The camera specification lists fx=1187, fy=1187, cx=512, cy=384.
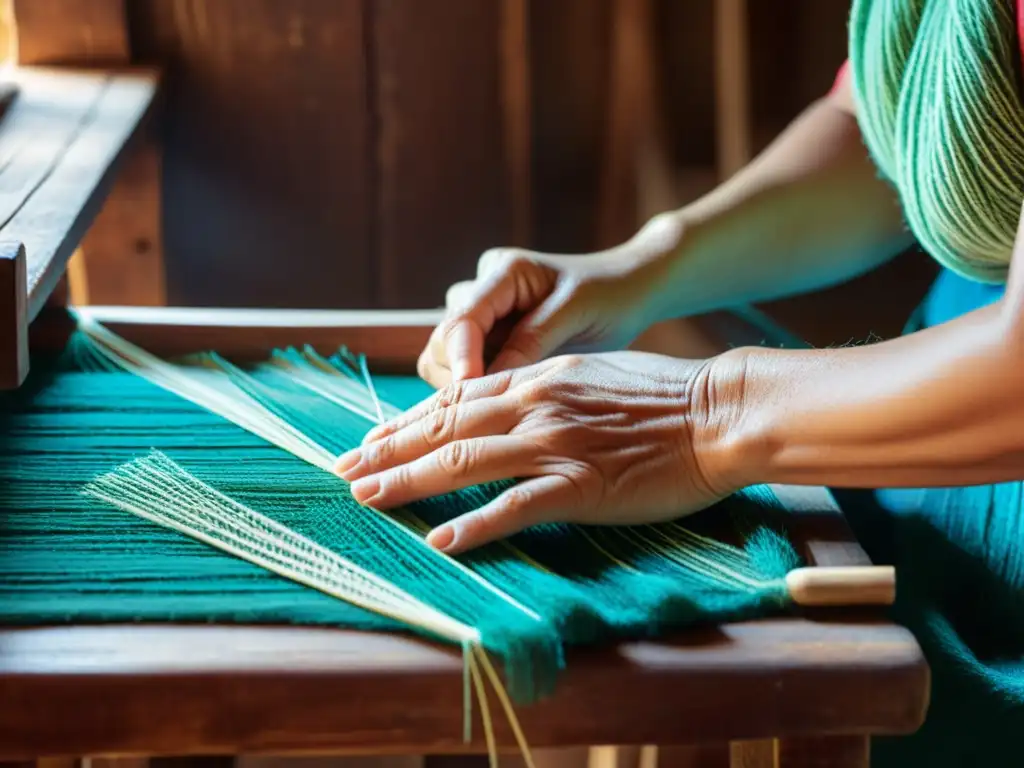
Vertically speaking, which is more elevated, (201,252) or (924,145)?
(924,145)

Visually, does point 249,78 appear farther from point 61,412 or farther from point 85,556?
point 85,556

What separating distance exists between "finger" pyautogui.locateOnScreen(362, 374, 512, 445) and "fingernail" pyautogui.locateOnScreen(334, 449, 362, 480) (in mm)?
15

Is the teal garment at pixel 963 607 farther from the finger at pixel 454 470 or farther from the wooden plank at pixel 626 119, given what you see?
the wooden plank at pixel 626 119

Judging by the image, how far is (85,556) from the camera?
662 millimetres

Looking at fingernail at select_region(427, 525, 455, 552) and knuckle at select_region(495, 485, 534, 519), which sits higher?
knuckle at select_region(495, 485, 534, 519)

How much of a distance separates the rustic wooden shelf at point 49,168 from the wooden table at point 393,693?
19cm

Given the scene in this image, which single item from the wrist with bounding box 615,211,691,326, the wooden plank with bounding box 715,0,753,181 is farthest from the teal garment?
the wooden plank with bounding box 715,0,753,181

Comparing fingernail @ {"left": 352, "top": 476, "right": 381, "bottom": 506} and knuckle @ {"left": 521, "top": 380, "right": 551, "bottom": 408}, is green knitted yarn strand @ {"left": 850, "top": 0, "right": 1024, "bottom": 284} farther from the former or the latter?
fingernail @ {"left": 352, "top": 476, "right": 381, "bottom": 506}

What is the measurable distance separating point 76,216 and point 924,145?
2.04ft

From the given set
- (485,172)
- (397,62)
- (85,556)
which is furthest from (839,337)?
(85,556)

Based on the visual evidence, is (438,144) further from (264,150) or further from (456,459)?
(456,459)

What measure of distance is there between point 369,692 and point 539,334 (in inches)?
16.3

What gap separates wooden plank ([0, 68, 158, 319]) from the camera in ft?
2.69

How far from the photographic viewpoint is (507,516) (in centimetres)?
68
